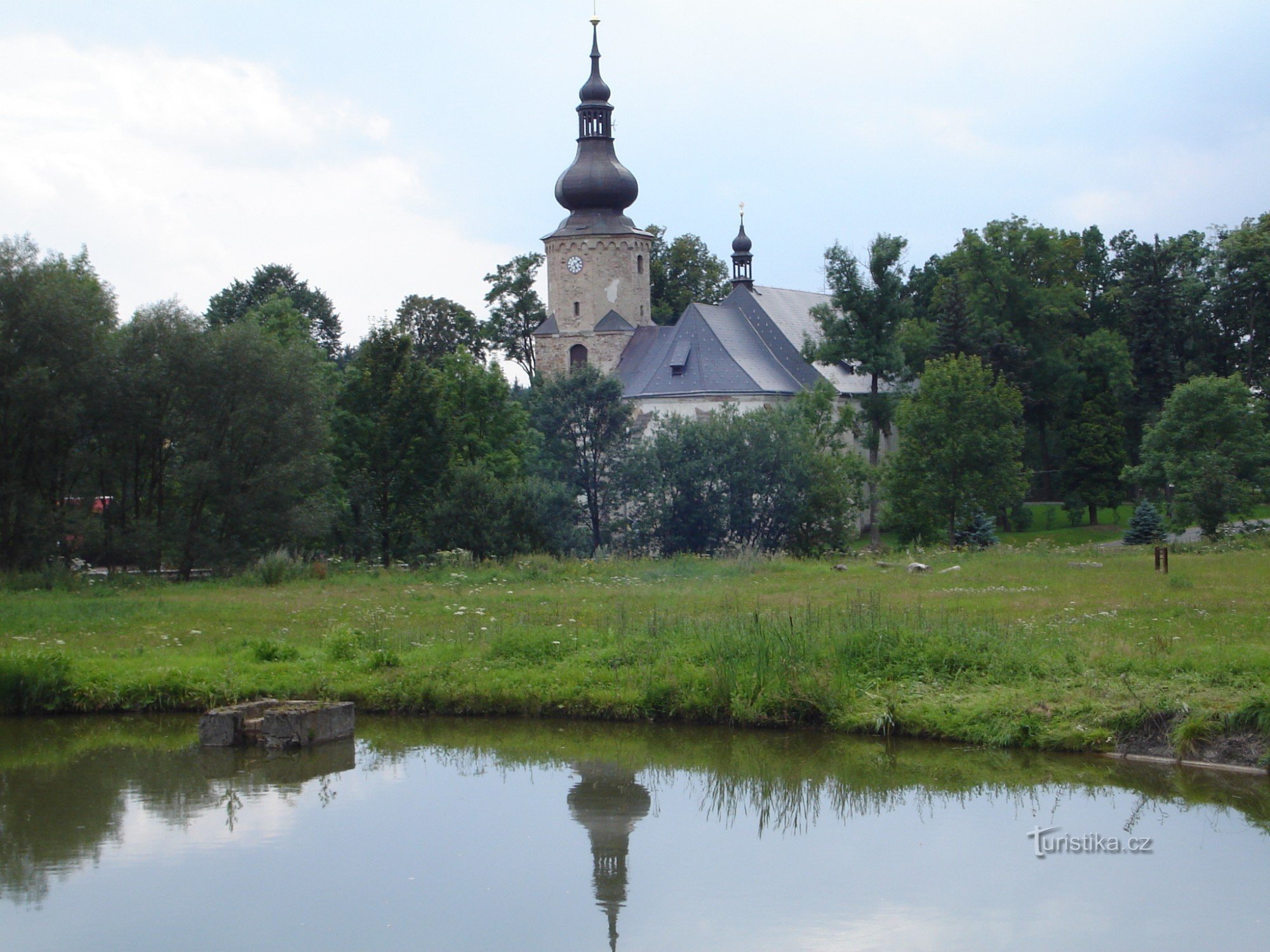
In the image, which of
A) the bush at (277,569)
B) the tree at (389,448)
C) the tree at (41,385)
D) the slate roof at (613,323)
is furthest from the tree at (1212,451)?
the tree at (41,385)

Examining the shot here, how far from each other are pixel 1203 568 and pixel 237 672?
17.1m

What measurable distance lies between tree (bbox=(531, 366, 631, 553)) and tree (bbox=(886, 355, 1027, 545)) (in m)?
8.70

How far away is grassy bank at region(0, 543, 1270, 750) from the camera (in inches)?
500

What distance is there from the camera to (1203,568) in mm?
24547

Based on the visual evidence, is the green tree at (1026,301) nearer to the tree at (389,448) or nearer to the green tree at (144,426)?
the tree at (389,448)

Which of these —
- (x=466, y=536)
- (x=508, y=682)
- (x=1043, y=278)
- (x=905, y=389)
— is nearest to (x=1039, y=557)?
(x=466, y=536)

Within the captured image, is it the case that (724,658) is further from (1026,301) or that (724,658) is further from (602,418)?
(1026,301)

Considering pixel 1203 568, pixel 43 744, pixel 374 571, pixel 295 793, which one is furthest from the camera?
pixel 374 571

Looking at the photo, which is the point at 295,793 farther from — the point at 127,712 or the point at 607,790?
the point at 127,712

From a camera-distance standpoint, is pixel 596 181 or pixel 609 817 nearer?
pixel 609 817

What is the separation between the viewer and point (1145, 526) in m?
41.9

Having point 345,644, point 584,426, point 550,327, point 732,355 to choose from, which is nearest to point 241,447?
point 345,644

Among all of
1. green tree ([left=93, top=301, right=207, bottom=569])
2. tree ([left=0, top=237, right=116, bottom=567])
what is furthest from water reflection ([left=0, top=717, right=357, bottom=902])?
green tree ([left=93, top=301, right=207, bottom=569])

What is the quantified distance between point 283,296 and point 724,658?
52.9 meters
